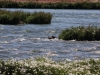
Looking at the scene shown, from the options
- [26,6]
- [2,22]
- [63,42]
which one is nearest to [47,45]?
[63,42]

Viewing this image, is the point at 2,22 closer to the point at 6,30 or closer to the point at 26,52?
the point at 6,30

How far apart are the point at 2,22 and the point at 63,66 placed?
106 feet

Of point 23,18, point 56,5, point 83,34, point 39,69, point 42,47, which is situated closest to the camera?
point 39,69

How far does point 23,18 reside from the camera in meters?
48.1

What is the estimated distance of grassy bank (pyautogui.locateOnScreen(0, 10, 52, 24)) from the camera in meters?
46.0

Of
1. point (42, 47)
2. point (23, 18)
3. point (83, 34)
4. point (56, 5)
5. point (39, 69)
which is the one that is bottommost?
point (56, 5)

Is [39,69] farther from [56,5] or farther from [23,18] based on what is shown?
[56,5]

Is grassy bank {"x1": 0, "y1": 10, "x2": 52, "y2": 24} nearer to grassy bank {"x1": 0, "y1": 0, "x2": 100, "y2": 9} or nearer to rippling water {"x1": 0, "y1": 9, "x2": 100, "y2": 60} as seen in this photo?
rippling water {"x1": 0, "y1": 9, "x2": 100, "y2": 60}

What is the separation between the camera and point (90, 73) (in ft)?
47.1

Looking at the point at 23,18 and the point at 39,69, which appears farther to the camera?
the point at 23,18

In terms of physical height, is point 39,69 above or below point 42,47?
above

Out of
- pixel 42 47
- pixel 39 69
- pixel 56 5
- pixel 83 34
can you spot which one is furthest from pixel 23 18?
pixel 56 5

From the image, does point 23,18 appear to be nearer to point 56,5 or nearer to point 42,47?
point 42,47

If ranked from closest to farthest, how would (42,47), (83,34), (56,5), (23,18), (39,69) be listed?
1. (39,69)
2. (42,47)
3. (83,34)
4. (23,18)
5. (56,5)
